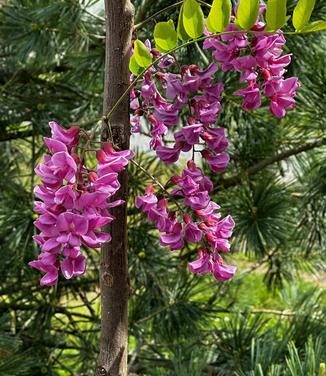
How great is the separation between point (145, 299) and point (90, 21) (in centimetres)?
41

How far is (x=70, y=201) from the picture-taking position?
1.12ft

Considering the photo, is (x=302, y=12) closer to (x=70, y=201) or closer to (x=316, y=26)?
(x=316, y=26)

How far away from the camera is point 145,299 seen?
1009 mm

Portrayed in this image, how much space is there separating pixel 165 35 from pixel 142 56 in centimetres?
2

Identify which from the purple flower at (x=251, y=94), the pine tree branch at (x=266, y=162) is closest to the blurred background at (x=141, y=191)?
the pine tree branch at (x=266, y=162)

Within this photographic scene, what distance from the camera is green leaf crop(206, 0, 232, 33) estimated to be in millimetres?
358

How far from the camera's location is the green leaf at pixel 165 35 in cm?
37

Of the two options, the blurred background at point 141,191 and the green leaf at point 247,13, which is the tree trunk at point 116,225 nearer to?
the green leaf at point 247,13

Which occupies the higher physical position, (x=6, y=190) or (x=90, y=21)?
(x=90, y=21)

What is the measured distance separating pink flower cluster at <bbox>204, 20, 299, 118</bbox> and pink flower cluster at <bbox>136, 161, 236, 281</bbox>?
0.20ft

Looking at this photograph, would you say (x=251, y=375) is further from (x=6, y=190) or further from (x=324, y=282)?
(x=324, y=282)

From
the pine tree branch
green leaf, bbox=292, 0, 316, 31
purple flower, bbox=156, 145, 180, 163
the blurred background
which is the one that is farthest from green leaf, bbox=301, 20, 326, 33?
the pine tree branch

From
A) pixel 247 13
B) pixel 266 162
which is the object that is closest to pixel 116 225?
pixel 247 13

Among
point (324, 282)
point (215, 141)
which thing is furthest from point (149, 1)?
point (324, 282)
